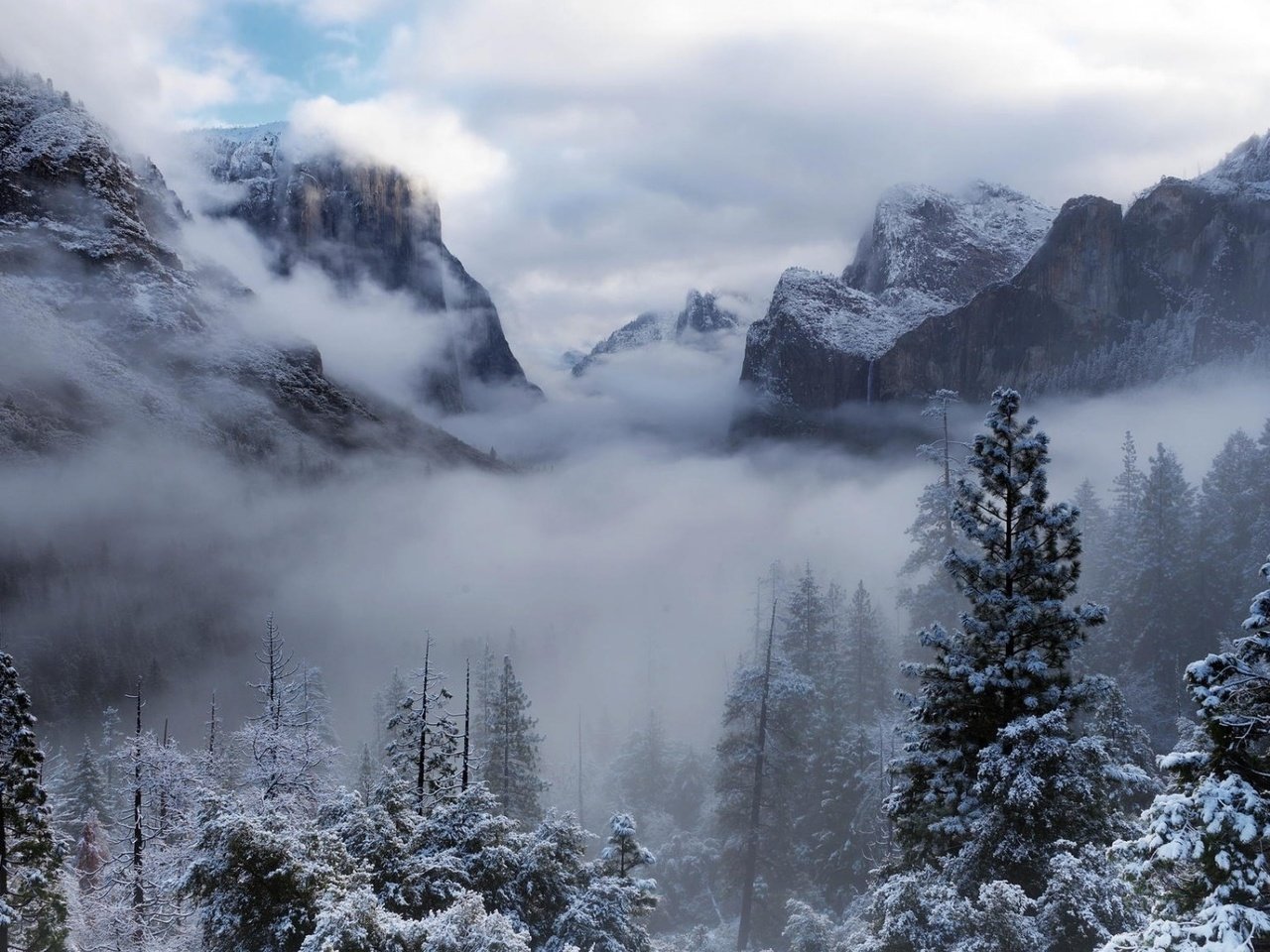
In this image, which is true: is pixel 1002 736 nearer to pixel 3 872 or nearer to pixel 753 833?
pixel 3 872

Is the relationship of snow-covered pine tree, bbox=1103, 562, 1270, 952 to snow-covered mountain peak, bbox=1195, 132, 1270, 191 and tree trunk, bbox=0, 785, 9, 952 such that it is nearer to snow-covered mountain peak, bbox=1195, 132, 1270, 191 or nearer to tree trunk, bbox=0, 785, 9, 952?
tree trunk, bbox=0, 785, 9, 952

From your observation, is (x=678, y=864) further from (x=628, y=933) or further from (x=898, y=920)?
(x=898, y=920)

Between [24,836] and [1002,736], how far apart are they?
18.5 meters

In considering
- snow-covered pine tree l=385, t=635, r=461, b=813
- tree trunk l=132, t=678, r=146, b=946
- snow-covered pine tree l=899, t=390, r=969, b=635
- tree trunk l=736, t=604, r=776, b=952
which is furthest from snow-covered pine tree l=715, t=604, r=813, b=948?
tree trunk l=132, t=678, r=146, b=946

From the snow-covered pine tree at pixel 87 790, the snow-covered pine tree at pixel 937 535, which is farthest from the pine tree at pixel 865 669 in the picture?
the snow-covered pine tree at pixel 87 790

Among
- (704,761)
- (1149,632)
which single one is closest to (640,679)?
(704,761)

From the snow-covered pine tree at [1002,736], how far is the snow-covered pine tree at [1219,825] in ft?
15.4

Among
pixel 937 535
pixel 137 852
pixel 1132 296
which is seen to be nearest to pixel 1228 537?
pixel 937 535

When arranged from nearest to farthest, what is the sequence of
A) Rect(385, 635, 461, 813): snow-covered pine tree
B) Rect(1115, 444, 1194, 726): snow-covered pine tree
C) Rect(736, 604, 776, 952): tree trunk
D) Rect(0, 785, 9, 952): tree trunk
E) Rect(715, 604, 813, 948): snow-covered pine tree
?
Rect(0, 785, 9, 952): tree trunk < Rect(385, 635, 461, 813): snow-covered pine tree < Rect(736, 604, 776, 952): tree trunk < Rect(715, 604, 813, 948): snow-covered pine tree < Rect(1115, 444, 1194, 726): snow-covered pine tree

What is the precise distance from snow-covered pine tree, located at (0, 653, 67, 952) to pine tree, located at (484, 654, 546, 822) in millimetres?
21502

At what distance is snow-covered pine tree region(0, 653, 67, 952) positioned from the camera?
15.4m

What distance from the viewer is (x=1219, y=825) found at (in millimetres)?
7895

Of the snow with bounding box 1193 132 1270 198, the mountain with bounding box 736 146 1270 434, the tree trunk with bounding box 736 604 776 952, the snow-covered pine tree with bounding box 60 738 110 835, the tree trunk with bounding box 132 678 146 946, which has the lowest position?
the snow-covered pine tree with bounding box 60 738 110 835

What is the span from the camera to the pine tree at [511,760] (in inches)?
1543
